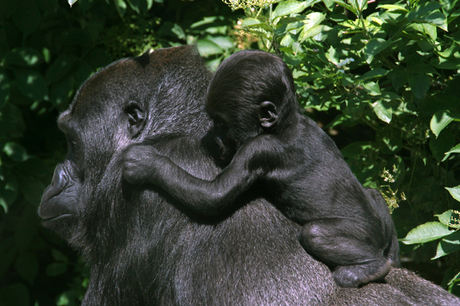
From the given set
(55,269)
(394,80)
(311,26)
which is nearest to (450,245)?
(394,80)

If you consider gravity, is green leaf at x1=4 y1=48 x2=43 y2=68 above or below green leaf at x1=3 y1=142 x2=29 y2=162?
above

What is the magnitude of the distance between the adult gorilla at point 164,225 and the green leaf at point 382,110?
78 centimetres

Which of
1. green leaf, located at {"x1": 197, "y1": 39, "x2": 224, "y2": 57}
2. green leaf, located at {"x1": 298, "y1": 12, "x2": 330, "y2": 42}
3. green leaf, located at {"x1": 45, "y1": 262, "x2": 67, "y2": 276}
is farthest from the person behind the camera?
green leaf, located at {"x1": 45, "y1": 262, "x2": 67, "y2": 276}

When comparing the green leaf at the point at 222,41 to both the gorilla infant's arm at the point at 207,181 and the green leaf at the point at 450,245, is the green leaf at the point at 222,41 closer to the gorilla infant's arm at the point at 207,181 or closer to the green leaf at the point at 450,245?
the gorilla infant's arm at the point at 207,181

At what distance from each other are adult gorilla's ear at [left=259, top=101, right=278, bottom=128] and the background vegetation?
0.54 m

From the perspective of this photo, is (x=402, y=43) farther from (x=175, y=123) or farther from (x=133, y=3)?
(x=133, y=3)

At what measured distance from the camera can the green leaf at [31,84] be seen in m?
3.33

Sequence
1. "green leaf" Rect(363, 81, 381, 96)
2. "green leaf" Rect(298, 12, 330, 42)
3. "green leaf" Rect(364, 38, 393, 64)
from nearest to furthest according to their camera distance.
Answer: "green leaf" Rect(364, 38, 393, 64), "green leaf" Rect(298, 12, 330, 42), "green leaf" Rect(363, 81, 381, 96)

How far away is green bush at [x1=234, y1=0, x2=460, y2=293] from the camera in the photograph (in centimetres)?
219

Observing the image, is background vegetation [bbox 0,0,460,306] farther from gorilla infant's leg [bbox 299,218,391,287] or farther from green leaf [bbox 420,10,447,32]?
gorilla infant's leg [bbox 299,218,391,287]

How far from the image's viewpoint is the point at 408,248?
2982mm

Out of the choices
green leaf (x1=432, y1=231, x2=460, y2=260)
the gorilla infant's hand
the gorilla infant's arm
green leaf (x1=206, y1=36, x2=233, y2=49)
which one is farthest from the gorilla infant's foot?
green leaf (x1=206, y1=36, x2=233, y2=49)

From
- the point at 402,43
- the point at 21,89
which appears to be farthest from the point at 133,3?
the point at 402,43

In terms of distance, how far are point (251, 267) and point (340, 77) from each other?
Answer: 117 centimetres
